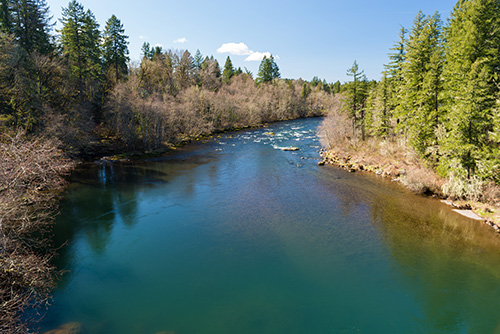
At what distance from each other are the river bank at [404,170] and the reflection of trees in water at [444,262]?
1.24 m

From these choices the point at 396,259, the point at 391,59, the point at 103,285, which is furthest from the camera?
the point at 391,59

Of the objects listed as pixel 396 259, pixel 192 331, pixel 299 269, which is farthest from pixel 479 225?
pixel 192 331

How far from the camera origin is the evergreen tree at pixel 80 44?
44625 mm

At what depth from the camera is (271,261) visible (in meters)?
16.2

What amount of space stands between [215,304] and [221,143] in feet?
139

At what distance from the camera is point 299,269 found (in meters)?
15.5

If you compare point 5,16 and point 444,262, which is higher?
point 5,16

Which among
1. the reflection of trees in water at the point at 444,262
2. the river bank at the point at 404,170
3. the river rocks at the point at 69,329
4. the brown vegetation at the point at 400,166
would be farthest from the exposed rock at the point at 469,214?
the river rocks at the point at 69,329

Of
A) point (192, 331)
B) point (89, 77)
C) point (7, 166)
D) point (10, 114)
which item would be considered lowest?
point (192, 331)

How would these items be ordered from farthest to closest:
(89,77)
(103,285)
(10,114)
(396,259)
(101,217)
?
1. (89,77)
2. (10,114)
3. (101,217)
4. (396,259)
5. (103,285)

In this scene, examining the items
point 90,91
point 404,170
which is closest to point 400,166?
point 404,170

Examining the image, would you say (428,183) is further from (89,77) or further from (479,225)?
(89,77)

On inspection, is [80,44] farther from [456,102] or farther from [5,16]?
[456,102]

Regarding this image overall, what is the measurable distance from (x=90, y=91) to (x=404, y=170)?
49.1 m
